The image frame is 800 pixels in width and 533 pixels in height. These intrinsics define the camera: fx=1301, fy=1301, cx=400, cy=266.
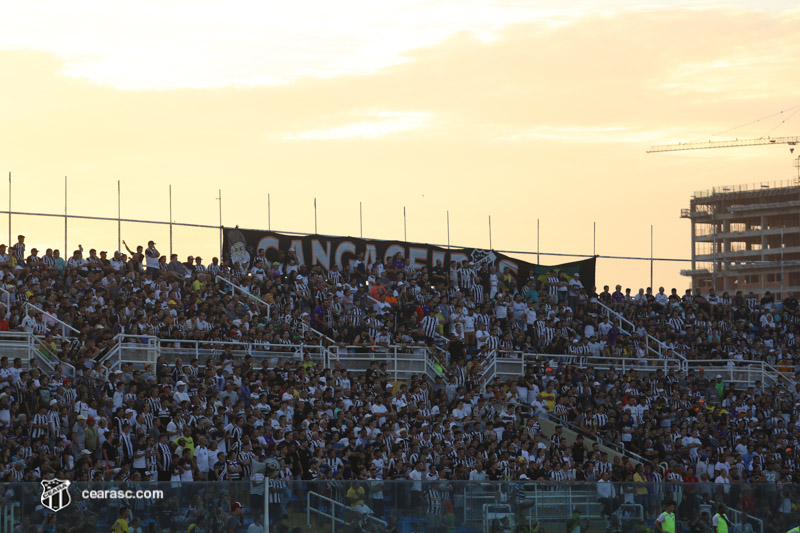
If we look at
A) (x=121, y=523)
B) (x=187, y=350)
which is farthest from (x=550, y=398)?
(x=121, y=523)

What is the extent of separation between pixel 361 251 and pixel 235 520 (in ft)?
66.8

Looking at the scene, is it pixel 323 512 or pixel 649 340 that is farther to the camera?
pixel 649 340

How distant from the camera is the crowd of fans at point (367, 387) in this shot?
23.7 meters

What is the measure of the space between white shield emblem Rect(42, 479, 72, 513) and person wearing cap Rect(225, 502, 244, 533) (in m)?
2.16

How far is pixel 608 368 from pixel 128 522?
788 inches

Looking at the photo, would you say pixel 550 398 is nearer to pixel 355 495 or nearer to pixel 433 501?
pixel 433 501

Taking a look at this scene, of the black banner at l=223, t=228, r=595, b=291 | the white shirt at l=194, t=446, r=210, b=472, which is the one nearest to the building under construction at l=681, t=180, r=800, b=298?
the black banner at l=223, t=228, r=595, b=291

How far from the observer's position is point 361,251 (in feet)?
123

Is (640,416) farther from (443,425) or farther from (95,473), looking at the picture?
(95,473)

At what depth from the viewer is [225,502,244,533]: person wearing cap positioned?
17.5m

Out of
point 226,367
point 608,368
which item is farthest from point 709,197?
point 226,367

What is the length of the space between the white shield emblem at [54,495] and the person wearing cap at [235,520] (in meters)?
2.16

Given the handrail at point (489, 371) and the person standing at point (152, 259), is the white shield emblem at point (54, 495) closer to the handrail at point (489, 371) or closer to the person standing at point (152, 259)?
the person standing at point (152, 259)

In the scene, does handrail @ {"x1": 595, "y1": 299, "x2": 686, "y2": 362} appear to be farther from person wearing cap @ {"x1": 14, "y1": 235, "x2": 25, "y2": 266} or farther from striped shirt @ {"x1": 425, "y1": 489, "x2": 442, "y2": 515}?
striped shirt @ {"x1": 425, "y1": 489, "x2": 442, "y2": 515}
